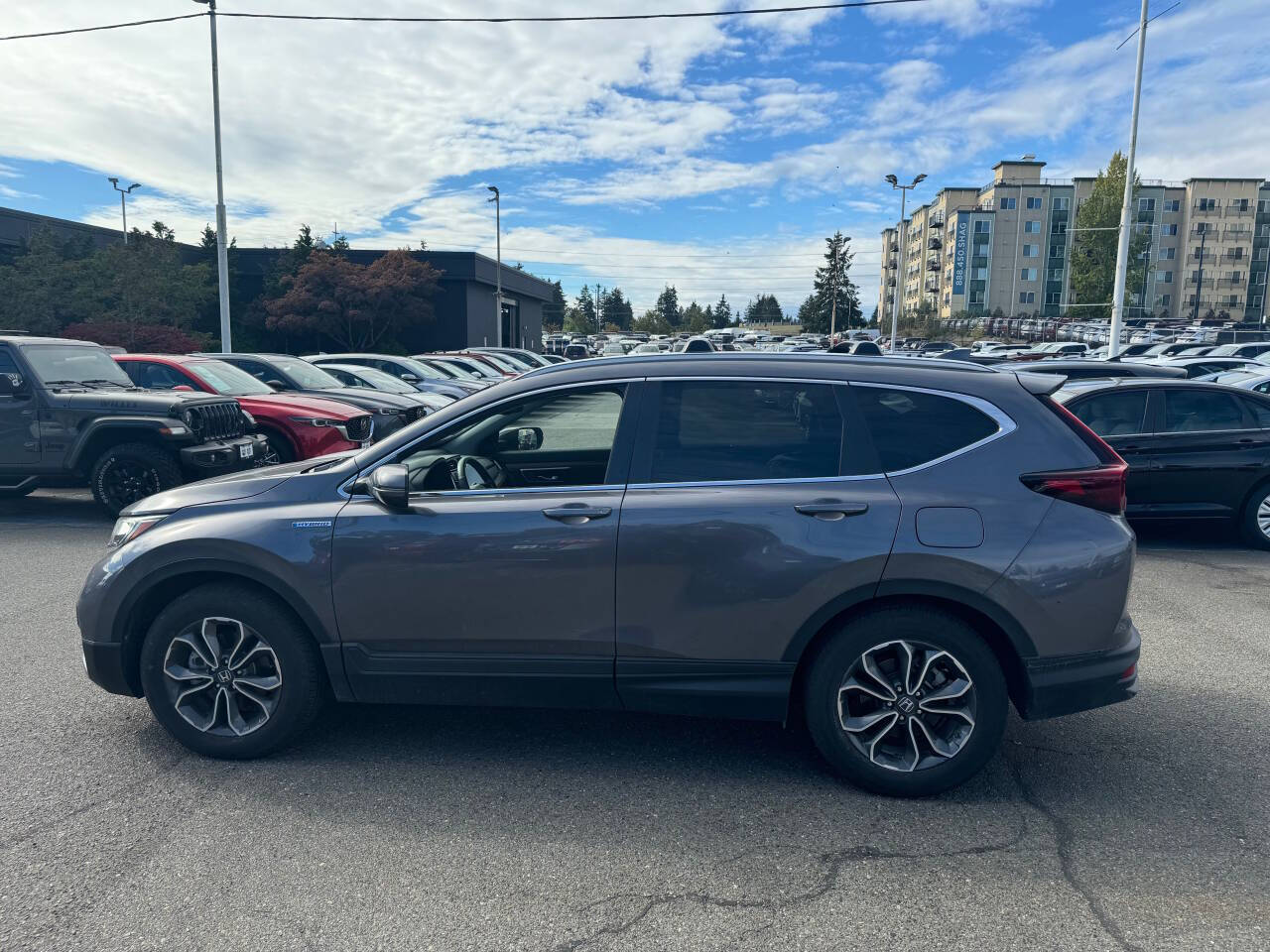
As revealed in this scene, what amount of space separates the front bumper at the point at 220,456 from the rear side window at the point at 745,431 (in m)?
6.46

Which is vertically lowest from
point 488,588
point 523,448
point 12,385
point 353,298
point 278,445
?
point 278,445

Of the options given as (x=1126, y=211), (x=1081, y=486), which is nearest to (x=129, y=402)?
(x=1081, y=486)

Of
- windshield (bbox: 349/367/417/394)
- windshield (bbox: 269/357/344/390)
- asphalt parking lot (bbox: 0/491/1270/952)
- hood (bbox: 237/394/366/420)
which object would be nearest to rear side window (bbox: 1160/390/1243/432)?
asphalt parking lot (bbox: 0/491/1270/952)

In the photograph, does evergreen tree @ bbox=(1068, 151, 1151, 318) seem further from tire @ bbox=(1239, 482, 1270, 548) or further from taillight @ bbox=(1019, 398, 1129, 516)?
taillight @ bbox=(1019, 398, 1129, 516)

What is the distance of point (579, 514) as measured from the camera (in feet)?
11.8

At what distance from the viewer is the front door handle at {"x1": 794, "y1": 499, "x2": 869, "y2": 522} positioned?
11.5 feet

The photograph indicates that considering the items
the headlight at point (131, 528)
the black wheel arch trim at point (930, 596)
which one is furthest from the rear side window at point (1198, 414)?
the headlight at point (131, 528)

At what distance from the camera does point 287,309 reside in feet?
131

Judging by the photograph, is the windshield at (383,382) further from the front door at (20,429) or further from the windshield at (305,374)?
the front door at (20,429)

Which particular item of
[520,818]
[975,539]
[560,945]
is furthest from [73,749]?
[975,539]

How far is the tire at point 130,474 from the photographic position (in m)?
9.05

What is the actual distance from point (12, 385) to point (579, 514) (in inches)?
333

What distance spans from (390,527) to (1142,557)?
7.10 m

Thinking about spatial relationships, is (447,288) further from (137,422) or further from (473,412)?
(473,412)
